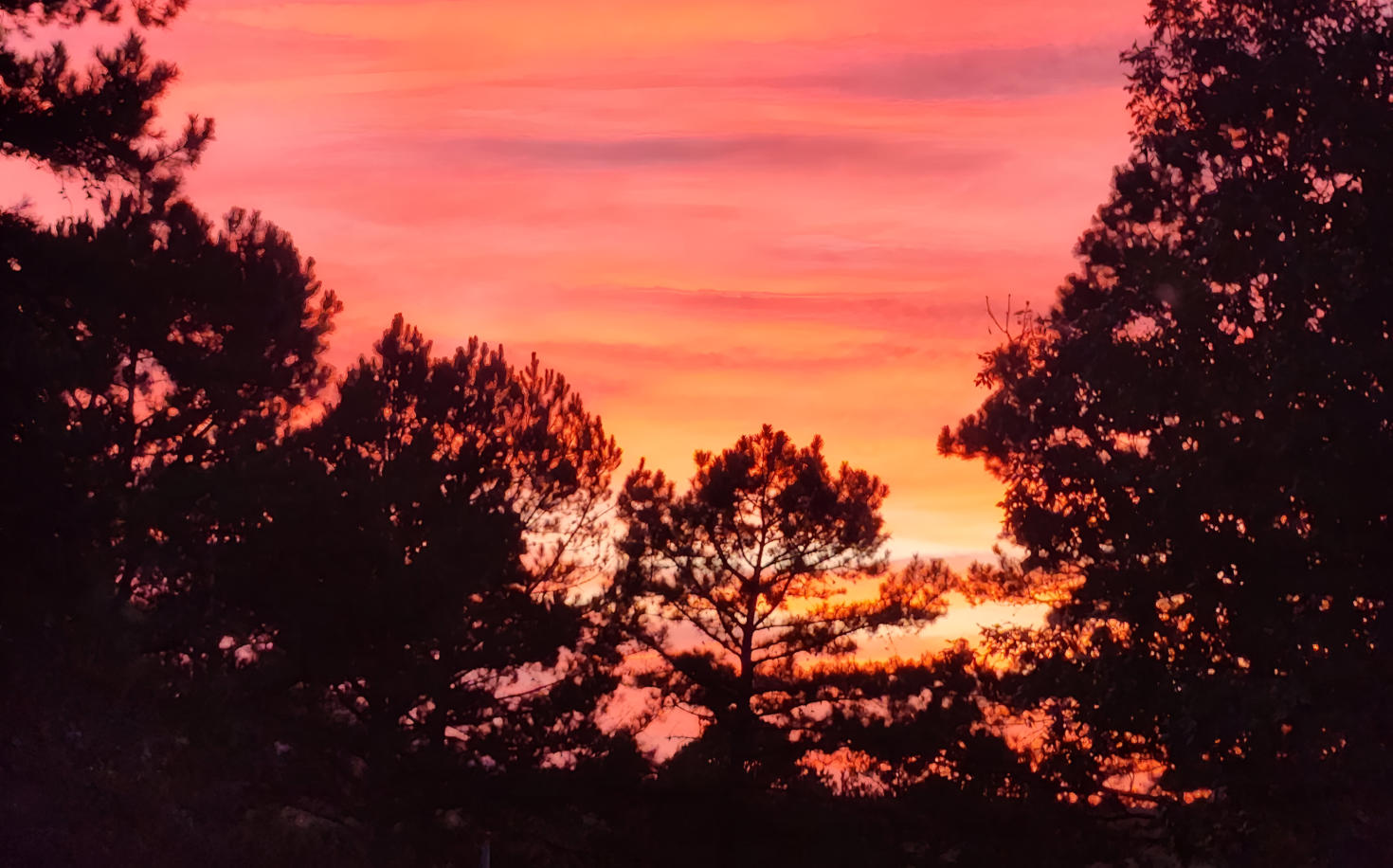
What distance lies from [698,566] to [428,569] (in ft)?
18.9

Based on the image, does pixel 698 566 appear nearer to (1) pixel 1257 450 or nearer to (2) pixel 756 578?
(2) pixel 756 578

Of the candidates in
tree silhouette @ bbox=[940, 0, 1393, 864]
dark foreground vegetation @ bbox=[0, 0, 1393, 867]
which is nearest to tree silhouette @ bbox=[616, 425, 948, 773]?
dark foreground vegetation @ bbox=[0, 0, 1393, 867]

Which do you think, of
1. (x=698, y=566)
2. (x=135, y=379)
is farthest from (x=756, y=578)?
(x=135, y=379)

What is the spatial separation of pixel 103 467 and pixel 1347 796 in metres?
18.6

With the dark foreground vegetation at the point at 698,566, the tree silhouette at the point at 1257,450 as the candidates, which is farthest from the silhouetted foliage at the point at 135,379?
the tree silhouette at the point at 1257,450

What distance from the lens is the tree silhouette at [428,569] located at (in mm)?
26156

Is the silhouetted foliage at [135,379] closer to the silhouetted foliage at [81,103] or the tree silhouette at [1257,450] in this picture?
the silhouetted foliage at [81,103]

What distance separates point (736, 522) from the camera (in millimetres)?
29500

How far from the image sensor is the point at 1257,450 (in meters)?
15.0

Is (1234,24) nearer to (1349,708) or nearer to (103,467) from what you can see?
(1349,708)

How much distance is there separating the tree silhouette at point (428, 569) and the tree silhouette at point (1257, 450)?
12451 millimetres

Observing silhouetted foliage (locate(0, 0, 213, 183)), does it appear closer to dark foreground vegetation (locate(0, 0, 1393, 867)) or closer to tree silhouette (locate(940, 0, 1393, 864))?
dark foreground vegetation (locate(0, 0, 1393, 867))

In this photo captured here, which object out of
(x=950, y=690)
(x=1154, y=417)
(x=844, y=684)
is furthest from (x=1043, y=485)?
(x=844, y=684)

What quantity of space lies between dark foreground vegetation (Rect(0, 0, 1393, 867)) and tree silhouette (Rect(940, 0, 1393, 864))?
0.19ft
